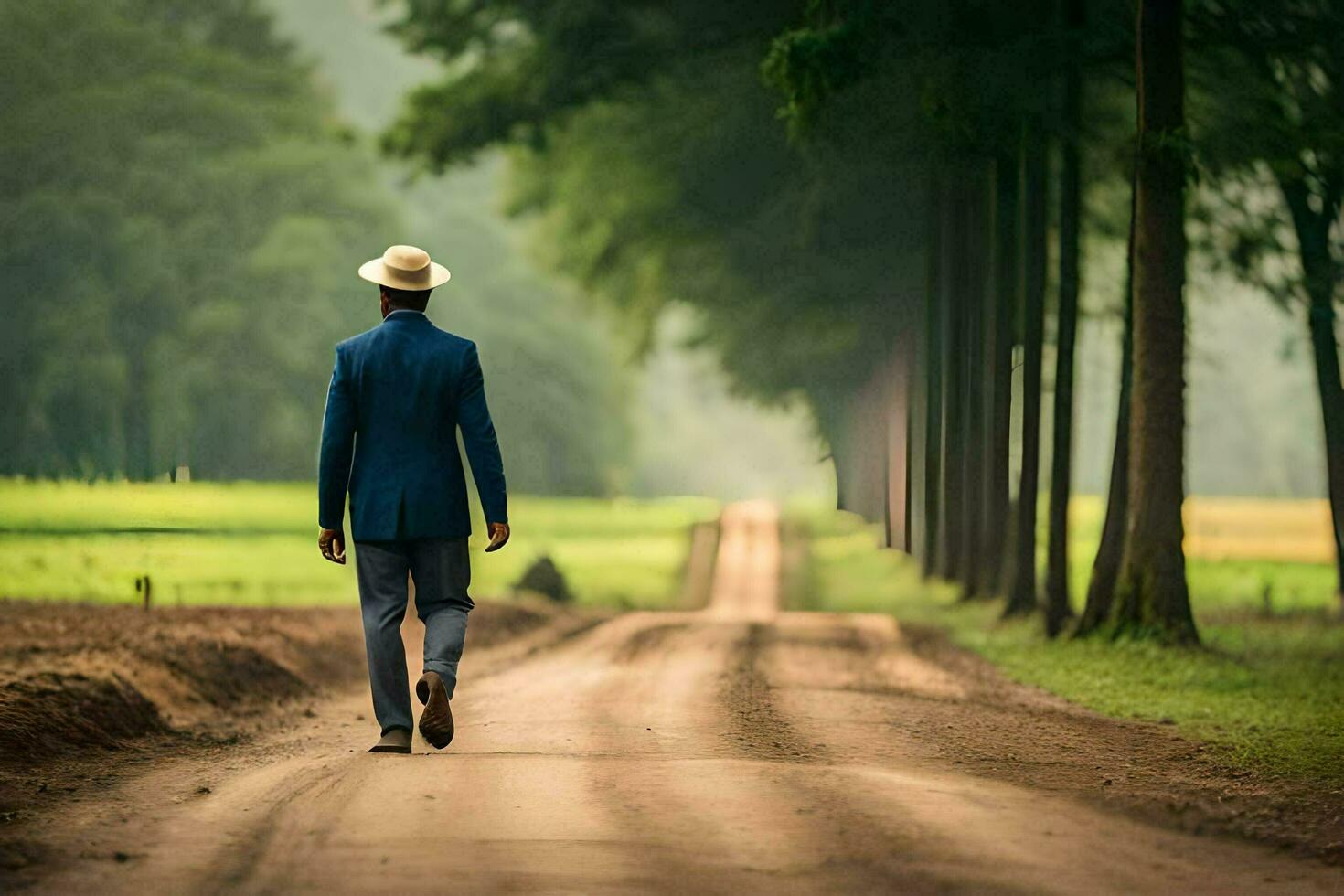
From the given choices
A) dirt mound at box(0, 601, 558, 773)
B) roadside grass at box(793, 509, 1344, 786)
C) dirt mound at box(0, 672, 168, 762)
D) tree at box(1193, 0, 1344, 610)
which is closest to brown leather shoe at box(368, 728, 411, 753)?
dirt mound at box(0, 601, 558, 773)

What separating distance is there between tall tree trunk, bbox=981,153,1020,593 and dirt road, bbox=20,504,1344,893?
12.2m

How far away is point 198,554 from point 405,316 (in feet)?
34.0

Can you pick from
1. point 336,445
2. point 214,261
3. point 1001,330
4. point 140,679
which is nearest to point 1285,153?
point 1001,330

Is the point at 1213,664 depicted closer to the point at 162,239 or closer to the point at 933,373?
the point at 933,373

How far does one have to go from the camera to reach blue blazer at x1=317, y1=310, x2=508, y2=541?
856cm

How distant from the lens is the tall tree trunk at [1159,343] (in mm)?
19062

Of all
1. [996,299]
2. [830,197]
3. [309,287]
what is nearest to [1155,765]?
[996,299]

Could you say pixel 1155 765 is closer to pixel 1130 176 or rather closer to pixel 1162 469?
pixel 1162 469

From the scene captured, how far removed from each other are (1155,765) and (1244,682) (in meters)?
6.82

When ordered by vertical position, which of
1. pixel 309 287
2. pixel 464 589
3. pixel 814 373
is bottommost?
pixel 464 589

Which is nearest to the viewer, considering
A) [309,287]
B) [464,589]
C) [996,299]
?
[464,589]

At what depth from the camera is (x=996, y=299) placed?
23797 mm

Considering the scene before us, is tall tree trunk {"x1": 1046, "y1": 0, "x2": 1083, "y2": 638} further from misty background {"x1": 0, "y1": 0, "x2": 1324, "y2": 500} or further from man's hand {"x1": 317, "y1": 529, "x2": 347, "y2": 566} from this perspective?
man's hand {"x1": 317, "y1": 529, "x2": 347, "y2": 566}

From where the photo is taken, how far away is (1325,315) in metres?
24.7
